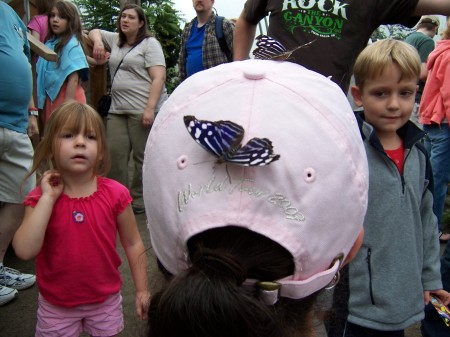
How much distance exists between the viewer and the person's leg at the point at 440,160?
3818 millimetres

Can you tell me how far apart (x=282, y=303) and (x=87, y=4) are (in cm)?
1295

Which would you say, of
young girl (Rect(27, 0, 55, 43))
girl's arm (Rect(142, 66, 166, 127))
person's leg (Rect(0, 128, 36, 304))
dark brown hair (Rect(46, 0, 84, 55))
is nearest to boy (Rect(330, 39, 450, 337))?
person's leg (Rect(0, 128, 36, 304))

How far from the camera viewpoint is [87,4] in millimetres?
12484

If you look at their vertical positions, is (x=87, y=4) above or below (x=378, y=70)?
below

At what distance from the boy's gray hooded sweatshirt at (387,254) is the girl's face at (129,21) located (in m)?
3.12

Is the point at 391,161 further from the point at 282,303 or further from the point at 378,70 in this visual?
the point at 282,303

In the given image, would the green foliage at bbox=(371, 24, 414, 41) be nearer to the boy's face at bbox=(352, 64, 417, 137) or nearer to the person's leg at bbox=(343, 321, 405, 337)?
the boy's face at bbox=(352, 64, 417, 137)

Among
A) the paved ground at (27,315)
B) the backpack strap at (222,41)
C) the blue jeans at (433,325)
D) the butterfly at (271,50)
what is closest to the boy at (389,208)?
the paved ground at (27,315)

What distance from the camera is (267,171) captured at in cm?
82

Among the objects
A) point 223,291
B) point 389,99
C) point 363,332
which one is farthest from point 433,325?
point 223,291

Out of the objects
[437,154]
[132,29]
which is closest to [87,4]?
[132,29]

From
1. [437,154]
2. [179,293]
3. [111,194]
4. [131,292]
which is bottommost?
[131,292]

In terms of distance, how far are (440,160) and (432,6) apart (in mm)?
2180

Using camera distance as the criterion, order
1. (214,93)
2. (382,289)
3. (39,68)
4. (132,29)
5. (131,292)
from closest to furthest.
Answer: (214,93) → (382,289) → (131,292) → (39,68) → (132,29)
